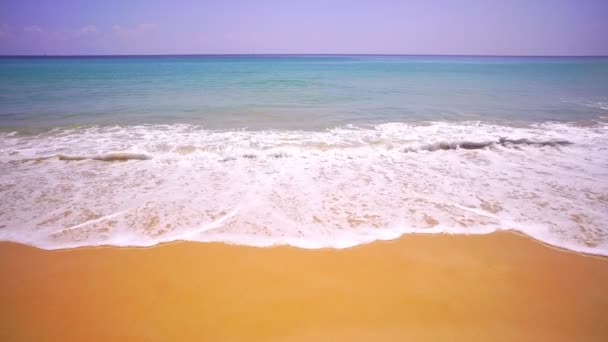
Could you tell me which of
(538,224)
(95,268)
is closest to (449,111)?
(538,224)

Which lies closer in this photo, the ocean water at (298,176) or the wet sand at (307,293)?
the wet sand at (307,293)

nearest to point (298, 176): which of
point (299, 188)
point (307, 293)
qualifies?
point (299, 188)

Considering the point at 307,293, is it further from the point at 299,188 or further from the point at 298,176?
the point at 298,176

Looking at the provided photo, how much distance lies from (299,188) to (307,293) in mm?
2799

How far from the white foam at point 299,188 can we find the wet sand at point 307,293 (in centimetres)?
39

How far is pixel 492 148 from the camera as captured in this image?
8.37m

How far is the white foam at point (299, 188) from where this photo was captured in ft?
14.5

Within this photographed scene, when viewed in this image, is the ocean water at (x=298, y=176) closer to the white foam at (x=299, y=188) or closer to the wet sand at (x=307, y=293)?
the white foam at (x=299, y=188)

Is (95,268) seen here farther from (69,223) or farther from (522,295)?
(522,295)

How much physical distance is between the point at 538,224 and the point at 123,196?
7330 mm

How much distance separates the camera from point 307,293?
3268mm

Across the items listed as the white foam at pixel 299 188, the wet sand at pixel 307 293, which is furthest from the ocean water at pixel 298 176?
the wet sand at pixel 307 293

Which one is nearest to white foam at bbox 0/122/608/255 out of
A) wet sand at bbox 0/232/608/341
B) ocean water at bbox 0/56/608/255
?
ocean water at bbox 0/56/608/255

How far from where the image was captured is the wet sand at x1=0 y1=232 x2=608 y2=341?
283 centimetres
